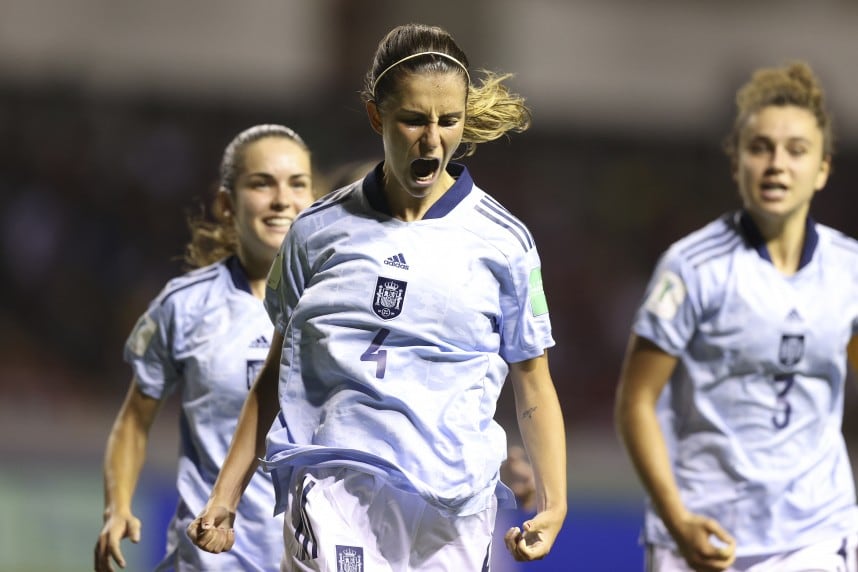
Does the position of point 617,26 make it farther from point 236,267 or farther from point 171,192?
point 236,267

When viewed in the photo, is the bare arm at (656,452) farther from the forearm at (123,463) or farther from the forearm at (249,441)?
the forearm at (123,463)

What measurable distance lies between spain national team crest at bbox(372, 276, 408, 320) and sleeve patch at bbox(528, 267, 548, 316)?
1.05ft

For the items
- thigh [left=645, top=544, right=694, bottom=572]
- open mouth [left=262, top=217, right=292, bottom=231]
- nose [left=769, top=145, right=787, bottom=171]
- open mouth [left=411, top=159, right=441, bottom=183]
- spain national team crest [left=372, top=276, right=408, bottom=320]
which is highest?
nose [left=769, top=145, right=787, bottom=171]

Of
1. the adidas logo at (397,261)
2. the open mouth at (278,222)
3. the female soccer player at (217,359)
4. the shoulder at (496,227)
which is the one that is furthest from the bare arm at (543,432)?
the open mouth at (278,222)

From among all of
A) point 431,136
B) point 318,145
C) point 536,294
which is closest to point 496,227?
point 536,294

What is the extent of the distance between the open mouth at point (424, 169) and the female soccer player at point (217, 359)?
1232 mm

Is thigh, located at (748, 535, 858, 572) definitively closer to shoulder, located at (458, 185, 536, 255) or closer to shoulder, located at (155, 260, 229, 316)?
shoulder, located at (458, 185, 536, 255)

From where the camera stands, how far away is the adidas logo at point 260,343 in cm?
432

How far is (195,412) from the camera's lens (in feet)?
14.0

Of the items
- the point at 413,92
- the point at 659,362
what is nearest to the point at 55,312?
the point at 659,362

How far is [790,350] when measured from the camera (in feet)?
14.1

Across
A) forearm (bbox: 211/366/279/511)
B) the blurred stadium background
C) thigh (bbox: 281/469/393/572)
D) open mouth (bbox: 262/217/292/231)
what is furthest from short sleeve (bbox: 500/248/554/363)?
the blurred stadium background

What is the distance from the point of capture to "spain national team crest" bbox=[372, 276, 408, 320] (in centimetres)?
323

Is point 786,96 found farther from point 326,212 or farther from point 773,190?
point 326,212
